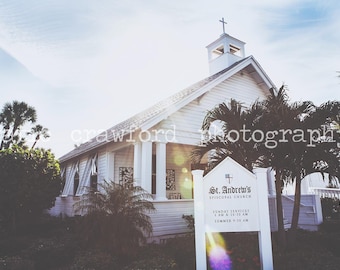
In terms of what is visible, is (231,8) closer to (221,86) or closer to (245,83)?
(221,86)

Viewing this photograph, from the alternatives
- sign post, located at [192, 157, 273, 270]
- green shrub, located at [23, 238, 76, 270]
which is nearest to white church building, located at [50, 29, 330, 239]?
green shrub, located at [23, 238, 76, 270]

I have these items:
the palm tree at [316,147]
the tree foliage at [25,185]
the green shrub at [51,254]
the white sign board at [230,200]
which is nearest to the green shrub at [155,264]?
the white sign board at [230,200]

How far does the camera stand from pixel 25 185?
1123cm

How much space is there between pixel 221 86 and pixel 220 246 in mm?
8054

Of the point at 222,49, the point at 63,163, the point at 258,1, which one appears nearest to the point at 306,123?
the point at 258,1

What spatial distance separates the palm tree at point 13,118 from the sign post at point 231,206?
78.5ft

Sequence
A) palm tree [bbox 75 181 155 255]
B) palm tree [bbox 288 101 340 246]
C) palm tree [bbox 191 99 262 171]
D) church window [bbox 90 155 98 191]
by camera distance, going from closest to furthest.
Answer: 1. palm tree [bbox 75 181 155 255]
2. palm tree [bbox 288 101 340 246]
3. palm tree [bbox 191 99 262 171]
4. church window [bbox 90 155 98 191]

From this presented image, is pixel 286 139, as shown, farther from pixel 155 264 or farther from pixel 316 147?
pixel 155 264

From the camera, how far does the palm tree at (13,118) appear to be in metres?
24.8

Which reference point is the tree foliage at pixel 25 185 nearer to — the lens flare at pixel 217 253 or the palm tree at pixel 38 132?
the lens flare at pixel 217 253

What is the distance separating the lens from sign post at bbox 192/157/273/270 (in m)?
5.70

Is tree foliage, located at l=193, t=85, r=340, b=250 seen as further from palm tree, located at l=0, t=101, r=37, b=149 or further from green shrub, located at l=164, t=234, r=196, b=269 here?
palm tree, located at l=0, t=101, r=37, b=149

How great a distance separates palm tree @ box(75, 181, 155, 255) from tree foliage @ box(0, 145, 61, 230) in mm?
4772

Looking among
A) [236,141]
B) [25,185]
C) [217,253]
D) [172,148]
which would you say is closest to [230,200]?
[217,253]
